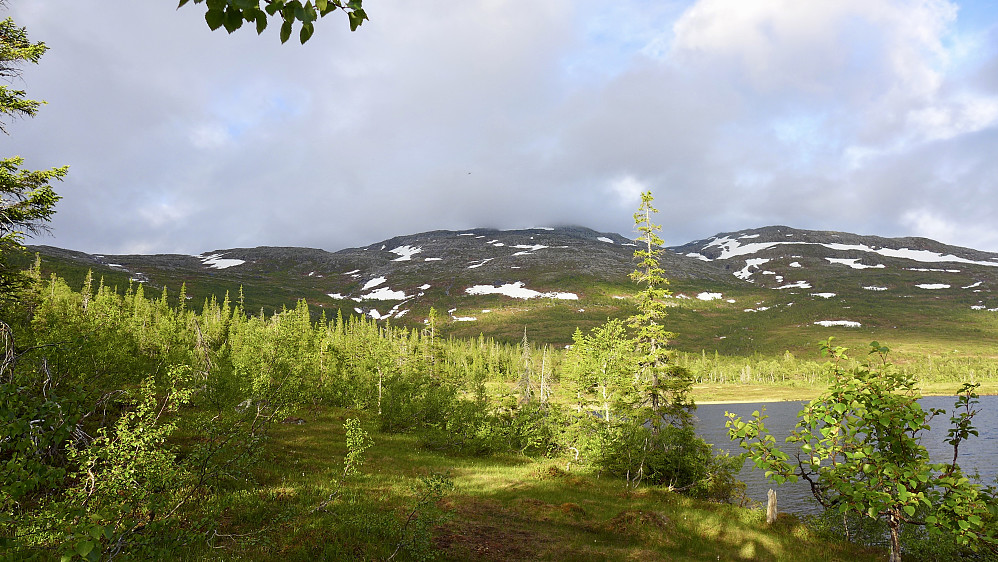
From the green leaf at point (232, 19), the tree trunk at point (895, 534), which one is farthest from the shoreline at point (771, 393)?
the green leaf at point (232, 19)

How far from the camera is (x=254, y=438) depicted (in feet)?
26.4

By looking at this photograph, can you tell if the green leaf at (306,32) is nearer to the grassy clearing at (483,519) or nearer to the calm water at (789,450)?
the calm water at (789,450)

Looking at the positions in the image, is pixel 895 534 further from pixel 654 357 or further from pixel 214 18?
pixel 654 357

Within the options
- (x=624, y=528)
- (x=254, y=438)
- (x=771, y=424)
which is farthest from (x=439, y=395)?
(x=771, y=424)

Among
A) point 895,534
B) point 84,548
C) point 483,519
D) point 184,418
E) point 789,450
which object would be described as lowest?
point 789,450

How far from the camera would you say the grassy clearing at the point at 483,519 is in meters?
11.5

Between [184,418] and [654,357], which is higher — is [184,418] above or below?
below

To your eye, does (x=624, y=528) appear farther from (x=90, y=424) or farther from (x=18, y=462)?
(x=90, y=424)

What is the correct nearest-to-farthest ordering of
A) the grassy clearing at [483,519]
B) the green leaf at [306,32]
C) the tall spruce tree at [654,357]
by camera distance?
the green leaf at [306,32] < the grassy clearing at [483,519] < the tall spruce tree at [654,357]

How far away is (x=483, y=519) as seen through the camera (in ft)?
54.6

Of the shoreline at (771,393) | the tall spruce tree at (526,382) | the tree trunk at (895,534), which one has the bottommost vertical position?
the shoreline at (771,393)

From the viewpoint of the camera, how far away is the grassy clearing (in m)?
→ 11.5

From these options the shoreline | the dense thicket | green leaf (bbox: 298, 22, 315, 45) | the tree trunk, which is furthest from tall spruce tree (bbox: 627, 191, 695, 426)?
the shoreline

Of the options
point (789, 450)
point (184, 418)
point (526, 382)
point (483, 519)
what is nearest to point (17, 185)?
point (184, 418)
